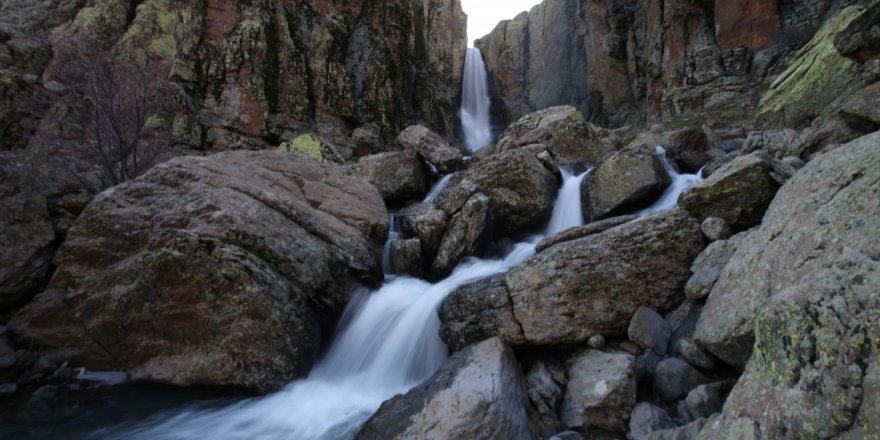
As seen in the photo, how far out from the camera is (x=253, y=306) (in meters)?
6.38

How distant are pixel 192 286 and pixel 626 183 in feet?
31.7

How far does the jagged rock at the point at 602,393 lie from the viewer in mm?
4484

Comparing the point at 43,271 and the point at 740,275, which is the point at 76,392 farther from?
the point at 740,275

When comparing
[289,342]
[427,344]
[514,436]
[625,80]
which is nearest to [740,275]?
[514,436]

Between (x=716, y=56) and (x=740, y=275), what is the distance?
27.9 metres

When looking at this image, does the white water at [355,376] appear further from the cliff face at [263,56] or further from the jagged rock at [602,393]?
the cliff face at [263,56]

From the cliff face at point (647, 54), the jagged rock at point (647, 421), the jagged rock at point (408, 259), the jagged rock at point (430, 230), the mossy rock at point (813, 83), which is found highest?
the cliff face at point (647, 54)

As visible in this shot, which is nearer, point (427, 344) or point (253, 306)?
point (253, 306)

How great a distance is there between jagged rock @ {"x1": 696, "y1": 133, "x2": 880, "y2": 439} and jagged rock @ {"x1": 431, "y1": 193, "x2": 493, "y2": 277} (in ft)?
17.7

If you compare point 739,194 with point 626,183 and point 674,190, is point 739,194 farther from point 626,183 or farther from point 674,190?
point 674,190

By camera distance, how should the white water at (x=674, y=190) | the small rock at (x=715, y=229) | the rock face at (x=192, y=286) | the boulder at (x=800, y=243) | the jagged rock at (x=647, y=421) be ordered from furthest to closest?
the white water at (x=674, y=190) < the rock face at (x=192, y=286) < the small rock at (x=715, y=229) < the jagged rock at (x=647, y=421) < the boulder at (x=800, y=243)

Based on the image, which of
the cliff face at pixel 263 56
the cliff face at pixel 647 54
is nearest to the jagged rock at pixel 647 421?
the cliff face at pixel 647 54

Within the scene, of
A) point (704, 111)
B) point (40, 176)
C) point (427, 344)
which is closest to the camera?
point (427, 344)

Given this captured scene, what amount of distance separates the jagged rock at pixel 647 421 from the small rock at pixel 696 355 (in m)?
0.69
